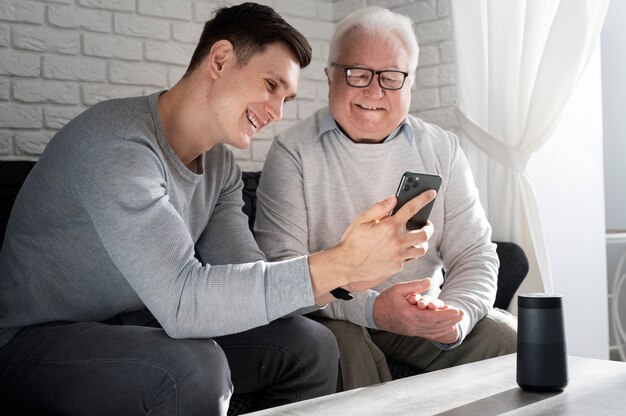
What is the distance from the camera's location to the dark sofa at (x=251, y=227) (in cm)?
197

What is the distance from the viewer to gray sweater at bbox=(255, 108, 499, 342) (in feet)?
7.64

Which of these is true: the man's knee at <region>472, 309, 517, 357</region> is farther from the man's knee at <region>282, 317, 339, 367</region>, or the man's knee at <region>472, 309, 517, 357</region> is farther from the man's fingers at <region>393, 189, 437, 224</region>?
the man's fingers at <region>393, 189, 437, 224</region>

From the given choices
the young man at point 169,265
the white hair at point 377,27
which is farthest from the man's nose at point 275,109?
the white hair at point 377,27

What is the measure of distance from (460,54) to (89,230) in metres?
1.92

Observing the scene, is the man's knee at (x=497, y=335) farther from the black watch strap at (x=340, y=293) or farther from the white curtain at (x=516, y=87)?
the white curtain at (x=516, y=87)

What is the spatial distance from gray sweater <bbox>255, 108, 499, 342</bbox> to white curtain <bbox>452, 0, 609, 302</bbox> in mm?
579

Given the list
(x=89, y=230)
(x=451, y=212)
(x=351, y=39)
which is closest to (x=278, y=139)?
(x=351, y=39)

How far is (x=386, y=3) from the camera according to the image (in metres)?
3.66

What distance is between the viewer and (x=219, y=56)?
183 centimetres

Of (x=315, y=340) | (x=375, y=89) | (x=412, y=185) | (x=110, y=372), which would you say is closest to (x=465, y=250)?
(x=375, y=89)

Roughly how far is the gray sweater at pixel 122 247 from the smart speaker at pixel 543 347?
1.36 ft

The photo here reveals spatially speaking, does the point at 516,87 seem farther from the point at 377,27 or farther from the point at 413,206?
the point at 413,206

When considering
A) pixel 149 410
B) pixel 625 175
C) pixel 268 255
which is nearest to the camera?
pixel 149 410

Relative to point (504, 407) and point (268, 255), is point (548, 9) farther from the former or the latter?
point (504, 407)
